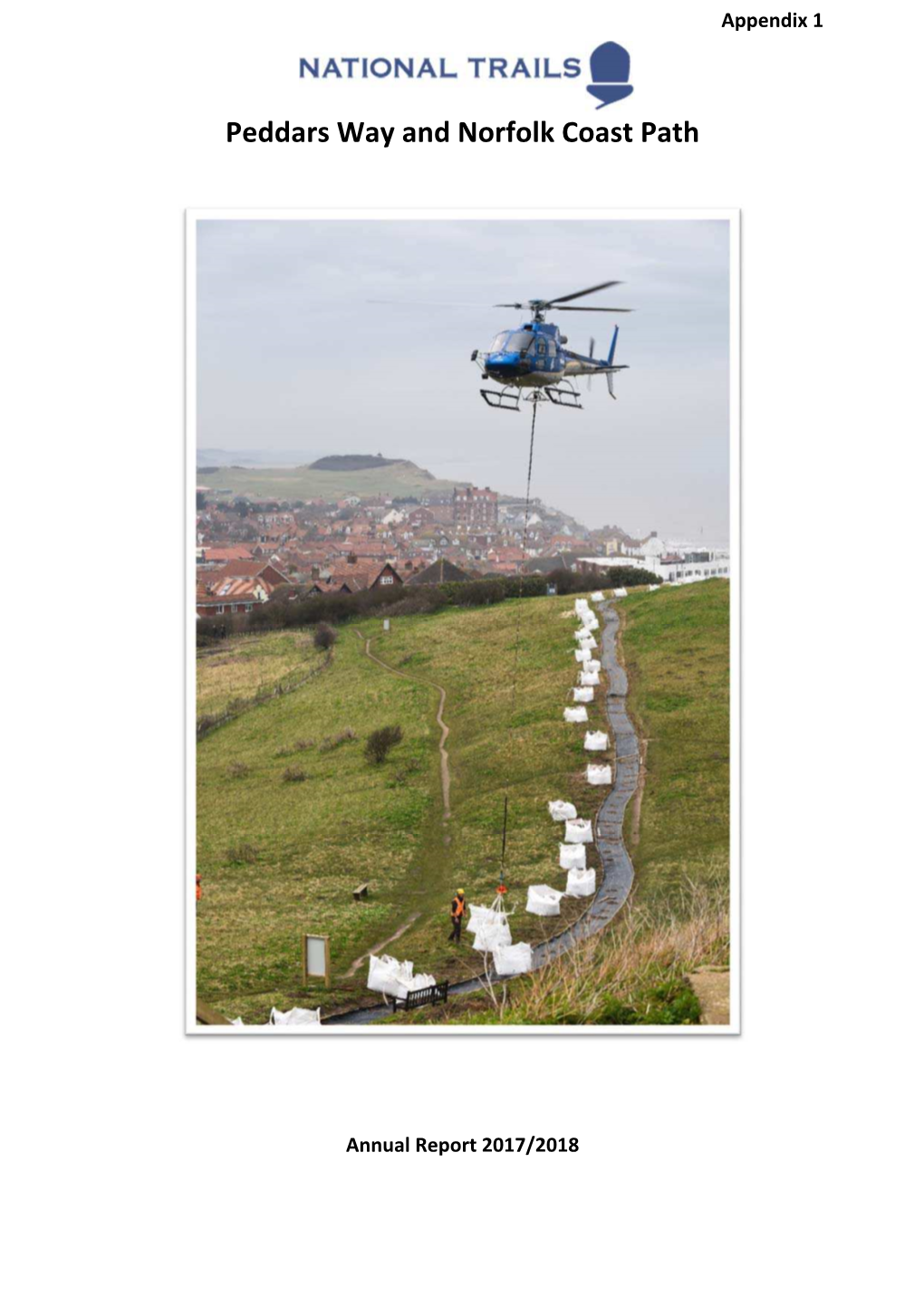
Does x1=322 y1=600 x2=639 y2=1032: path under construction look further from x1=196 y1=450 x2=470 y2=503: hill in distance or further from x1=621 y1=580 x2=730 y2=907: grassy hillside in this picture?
x1=196 y1=450 x2=470 y2=503: hill in distance

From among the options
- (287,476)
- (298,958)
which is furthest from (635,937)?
(287,476)

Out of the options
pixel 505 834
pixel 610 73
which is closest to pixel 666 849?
pixel 505 834

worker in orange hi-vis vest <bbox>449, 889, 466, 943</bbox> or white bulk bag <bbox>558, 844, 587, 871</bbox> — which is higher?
white bulk bag <bbox>558, 844, 587, 871</bbox>

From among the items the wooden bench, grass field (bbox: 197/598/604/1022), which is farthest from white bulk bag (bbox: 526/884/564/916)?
the wooden bench

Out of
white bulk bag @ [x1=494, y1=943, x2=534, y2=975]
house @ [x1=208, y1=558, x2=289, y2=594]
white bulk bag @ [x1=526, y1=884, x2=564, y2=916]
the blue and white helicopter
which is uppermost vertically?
the blue and white helicopter

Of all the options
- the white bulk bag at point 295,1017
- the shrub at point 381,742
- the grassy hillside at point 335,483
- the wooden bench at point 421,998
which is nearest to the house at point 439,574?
the grassy hillside at point 335,483

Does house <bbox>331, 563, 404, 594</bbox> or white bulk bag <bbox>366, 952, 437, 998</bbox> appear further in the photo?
house <bbox>331, 563, 404, 594</bbox>

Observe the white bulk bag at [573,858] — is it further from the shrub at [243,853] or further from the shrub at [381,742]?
the shrub at [381,742]

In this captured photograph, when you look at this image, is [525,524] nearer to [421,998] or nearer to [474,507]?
[474,507]
